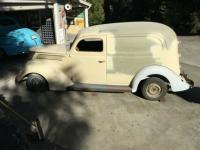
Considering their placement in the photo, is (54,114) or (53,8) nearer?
(54,114)

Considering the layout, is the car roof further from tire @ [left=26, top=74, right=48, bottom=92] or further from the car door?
tire @ [left=26, top=74, right=48, bottom=92]

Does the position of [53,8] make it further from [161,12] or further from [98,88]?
[161,12]

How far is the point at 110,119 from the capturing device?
29.4 ft

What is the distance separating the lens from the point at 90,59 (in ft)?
34.1

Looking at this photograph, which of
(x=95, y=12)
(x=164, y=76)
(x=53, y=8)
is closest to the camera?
(x=164, y=76)

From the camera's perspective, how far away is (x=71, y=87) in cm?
1058

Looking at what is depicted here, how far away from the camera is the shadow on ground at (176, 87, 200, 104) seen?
1034 cm

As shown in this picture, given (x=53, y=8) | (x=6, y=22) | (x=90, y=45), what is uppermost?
(x=53, y=8)

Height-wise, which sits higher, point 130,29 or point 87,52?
point 130,29

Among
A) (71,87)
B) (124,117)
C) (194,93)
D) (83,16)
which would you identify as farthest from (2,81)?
(83,16)

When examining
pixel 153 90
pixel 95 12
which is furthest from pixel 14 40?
pixel 95 12

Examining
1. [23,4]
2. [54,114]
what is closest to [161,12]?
[23,4]

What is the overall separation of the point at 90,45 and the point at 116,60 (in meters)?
0.95

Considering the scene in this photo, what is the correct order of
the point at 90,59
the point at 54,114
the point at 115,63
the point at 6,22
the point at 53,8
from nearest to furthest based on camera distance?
the point at 54,114 → the point at 115,63 → the point at 90,59 → the point at 6,22 → the point at 53,8
